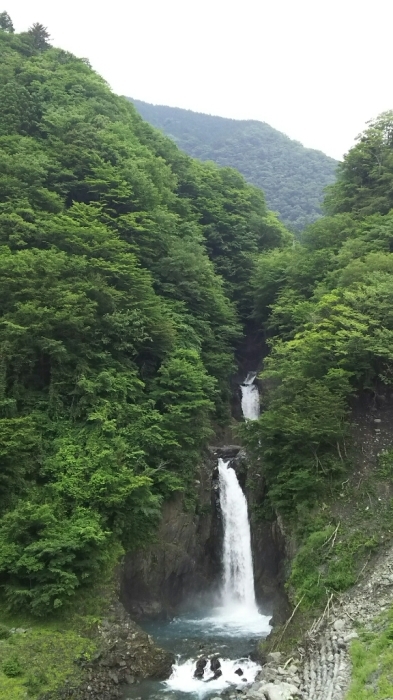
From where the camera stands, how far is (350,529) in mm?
18859

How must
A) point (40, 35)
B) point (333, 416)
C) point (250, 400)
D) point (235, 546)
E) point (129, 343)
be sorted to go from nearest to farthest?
point (333, 416)
point (235, 546)
point (129, 343)
point (250, 400)
point (40, 35)

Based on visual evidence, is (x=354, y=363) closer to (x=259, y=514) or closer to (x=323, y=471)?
(x=323, y=471)

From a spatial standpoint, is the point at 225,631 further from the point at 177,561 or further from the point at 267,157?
the point at 267,157

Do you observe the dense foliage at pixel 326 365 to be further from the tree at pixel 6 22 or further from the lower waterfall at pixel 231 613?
the tree at pixel 6 22

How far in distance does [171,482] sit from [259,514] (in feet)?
14.2

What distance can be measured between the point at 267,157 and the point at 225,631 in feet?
296

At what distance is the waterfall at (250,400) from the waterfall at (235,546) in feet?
24.7

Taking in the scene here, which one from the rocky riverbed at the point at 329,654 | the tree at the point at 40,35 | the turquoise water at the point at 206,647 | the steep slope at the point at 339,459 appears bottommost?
the turquoise water at the point at 206,647

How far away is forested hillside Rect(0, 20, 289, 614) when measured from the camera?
18422mm

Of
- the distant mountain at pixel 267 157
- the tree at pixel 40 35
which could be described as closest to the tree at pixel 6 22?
the tree at pixel 40 35

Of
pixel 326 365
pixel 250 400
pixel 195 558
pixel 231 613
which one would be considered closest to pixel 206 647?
pixel 231 613

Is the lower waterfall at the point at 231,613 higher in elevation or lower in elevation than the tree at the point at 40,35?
lower

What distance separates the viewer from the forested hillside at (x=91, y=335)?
1842cm

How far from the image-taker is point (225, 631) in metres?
20.4
